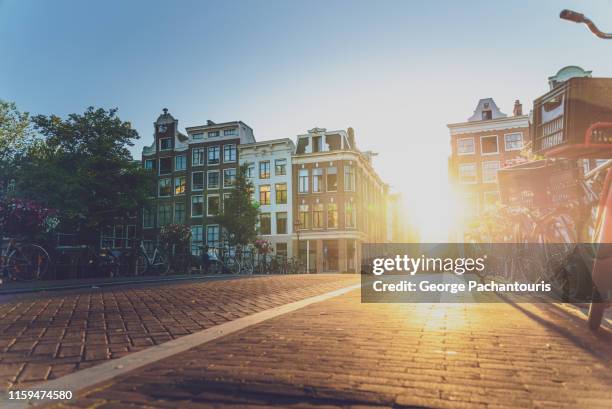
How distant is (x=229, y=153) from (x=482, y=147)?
2134 centimetres

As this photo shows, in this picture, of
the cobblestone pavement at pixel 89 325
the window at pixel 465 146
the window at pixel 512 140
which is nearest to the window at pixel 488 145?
the window at pixel 465 146

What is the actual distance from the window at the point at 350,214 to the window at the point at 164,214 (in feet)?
51.3

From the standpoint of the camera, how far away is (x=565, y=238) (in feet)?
14.8

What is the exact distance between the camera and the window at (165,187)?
38.2 metres

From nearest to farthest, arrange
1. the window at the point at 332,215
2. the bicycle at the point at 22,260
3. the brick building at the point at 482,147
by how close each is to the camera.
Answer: the bicycle at the point at 22,260
the window at the point at 332,215
the brick building at the point at 482,147

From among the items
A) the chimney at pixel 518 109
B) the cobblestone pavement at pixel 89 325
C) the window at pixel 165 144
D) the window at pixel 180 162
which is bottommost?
the cobblestone pavement at pixel 89 325

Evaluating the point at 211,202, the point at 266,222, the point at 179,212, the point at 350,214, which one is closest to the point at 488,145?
the point at 350,214

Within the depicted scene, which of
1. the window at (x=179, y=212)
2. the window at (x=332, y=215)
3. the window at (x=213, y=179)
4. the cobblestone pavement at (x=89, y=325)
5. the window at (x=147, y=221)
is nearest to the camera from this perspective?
the cobblestone pavement at (x=89, y=325)

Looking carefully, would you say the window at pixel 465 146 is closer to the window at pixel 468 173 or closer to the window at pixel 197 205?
the window at pixel 468 173

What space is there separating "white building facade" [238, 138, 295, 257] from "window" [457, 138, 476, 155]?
1417 centimetres

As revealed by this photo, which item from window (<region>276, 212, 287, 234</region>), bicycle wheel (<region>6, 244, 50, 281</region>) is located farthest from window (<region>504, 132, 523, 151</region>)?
bicycle wheel (<region>6, 244, 50, 281</region>)

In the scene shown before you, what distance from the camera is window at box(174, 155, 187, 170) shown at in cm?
3778

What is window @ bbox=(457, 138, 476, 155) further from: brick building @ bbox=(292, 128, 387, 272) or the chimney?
brick building @ bbox=(292, 128, 387, 272)

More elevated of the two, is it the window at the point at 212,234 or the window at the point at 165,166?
the window at the point at 165,166
